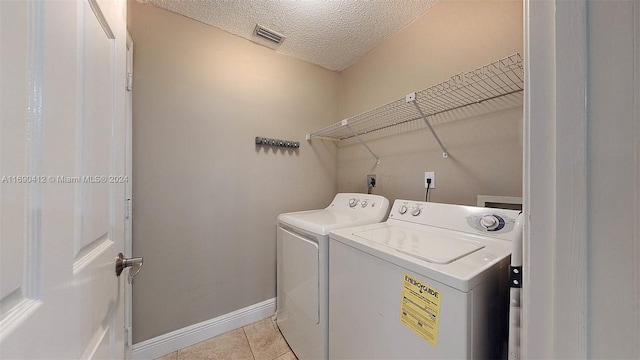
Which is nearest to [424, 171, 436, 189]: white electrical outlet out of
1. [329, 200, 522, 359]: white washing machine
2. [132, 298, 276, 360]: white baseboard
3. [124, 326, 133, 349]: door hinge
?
[329, 200, 522, 359]: white washing machine

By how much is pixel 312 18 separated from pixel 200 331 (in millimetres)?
2553

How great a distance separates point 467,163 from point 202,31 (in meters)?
2.18

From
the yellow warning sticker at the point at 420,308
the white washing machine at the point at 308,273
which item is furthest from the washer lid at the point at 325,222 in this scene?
the yellow warning sticker at the point at 420,308

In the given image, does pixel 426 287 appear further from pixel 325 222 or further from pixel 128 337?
pixel 128 337

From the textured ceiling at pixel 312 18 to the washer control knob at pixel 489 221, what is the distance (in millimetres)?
1495

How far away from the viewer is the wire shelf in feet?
3.64

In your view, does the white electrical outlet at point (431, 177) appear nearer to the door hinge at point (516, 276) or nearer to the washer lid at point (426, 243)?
the washer lid at point (426, 243)

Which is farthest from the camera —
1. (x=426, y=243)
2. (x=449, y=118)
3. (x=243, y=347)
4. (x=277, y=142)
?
(x=277, y=142)

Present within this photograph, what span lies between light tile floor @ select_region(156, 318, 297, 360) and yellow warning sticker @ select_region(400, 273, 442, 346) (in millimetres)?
1173

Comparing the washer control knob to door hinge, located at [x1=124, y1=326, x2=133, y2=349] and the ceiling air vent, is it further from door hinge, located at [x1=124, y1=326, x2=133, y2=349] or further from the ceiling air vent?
door hinge, located at [x1=124, y1=326, x2=133, y2=349]

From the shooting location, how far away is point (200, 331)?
1612mm

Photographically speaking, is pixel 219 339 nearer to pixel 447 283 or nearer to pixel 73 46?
pixel 447 283

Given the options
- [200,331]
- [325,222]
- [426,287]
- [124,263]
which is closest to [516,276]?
[426,287]

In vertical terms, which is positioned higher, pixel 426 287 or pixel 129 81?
pixel 129 81
